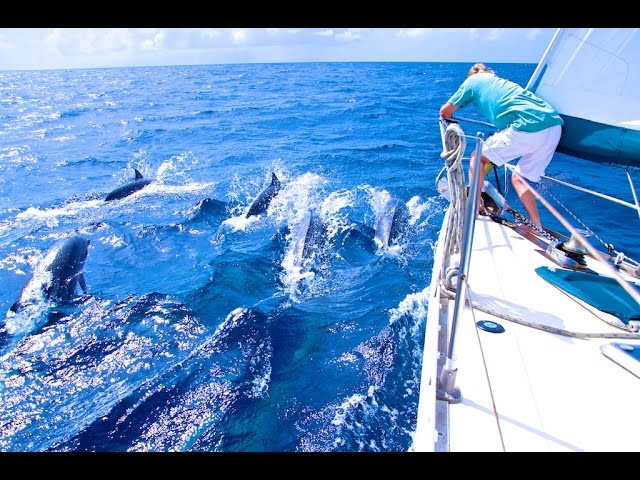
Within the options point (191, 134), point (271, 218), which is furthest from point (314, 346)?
point (191, 134)

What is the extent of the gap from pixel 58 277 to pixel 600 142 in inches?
384

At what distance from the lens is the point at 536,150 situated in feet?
17.0

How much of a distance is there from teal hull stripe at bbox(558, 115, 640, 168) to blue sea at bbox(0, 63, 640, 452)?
135 inches

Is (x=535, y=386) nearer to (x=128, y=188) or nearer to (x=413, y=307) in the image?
(x=413, y=307)

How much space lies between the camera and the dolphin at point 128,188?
14011mm

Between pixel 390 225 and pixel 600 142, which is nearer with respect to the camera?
pixel 600 142

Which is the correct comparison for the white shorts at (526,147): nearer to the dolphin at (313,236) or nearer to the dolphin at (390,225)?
the dolphin at (390,225)

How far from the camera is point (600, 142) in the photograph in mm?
5051

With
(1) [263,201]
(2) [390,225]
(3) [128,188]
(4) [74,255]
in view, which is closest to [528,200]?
(2) [390,225]

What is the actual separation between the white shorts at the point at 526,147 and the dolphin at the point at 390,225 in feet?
14.2
